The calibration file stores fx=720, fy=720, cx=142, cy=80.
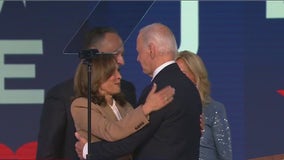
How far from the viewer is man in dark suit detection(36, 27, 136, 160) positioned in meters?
3.37

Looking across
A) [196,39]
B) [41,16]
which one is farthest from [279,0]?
[41,16]

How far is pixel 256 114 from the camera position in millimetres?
5023

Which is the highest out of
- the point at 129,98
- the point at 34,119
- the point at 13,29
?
the point at 13,29

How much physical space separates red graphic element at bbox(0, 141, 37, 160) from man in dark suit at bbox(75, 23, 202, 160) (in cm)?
215

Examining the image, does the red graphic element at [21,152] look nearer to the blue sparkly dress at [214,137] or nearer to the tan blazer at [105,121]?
the blue sparkly dress at [214,137]

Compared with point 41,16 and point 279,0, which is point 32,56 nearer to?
point 41,16

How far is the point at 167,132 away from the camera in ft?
8.98

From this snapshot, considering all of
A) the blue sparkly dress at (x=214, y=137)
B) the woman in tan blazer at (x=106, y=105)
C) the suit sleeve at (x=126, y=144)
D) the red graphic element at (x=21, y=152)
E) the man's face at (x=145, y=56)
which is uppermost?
the man's face at (x=145, y=56)

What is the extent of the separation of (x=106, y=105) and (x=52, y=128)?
57 centimetres

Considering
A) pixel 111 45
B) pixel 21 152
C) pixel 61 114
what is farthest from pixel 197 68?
pixel 21 152

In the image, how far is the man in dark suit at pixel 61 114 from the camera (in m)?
3.37

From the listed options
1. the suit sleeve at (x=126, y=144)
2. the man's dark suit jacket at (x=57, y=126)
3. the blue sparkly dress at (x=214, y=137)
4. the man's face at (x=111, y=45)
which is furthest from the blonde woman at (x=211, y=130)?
the suit sleeve at (x=126, y=144)

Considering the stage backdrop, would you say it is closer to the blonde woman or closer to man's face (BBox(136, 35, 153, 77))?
the blonde woman

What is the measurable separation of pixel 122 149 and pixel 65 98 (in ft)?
2.60
